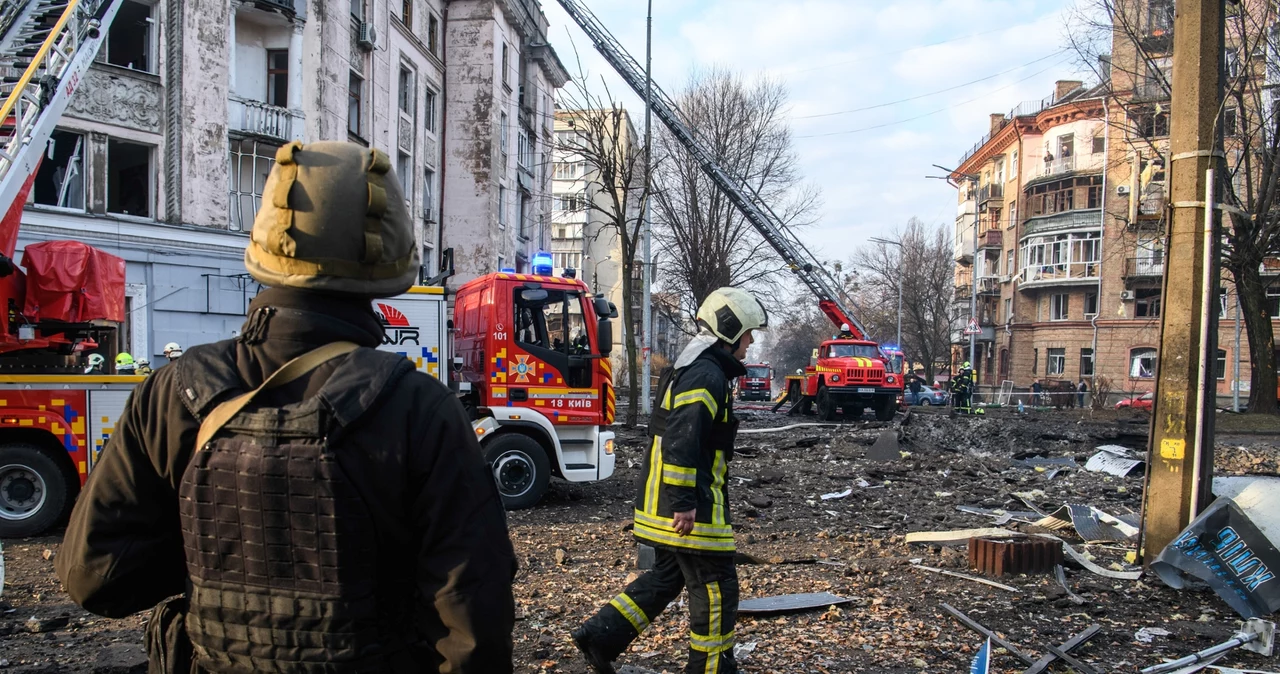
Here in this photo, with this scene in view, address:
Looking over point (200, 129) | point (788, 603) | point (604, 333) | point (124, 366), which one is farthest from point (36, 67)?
point (788, 603)

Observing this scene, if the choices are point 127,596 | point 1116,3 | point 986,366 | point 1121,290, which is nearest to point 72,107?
point 127,596

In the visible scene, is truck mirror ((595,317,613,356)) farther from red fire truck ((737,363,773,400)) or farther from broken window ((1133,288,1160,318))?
broken window ((1133,288,1160,318))

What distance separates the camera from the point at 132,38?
1795cm

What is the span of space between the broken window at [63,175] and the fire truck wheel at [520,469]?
1289cm

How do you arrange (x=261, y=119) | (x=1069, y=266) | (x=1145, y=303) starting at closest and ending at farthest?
(x=261, y=119) < (x=1145, y=303) < (x=1069, y=266)

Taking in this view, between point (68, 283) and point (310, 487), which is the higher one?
point (68, 283)

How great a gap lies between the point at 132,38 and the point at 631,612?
19.1m

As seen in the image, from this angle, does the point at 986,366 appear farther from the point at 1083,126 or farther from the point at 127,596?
the point at 127,596

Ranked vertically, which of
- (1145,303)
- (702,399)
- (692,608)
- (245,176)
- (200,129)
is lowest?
(692,608)

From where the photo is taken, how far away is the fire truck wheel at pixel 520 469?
9516 mm

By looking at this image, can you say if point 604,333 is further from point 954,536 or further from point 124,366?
point 124,366

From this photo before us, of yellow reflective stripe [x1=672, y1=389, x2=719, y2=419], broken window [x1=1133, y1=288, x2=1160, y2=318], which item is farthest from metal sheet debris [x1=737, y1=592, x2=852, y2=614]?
broken window [x1=1133, y1=288, x2=1160, y2=318]

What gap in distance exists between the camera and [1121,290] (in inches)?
1763

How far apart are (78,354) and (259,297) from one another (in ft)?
26.9
